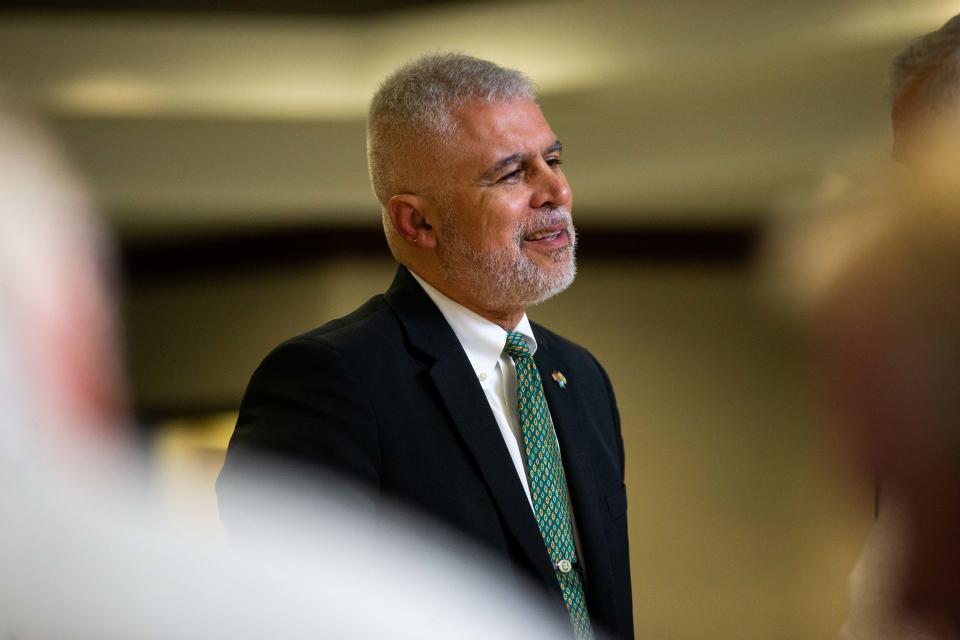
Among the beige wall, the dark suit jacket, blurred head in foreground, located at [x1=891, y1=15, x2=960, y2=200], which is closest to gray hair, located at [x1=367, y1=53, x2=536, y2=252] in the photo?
the dark suit jacket

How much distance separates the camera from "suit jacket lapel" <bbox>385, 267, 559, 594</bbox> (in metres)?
1.56

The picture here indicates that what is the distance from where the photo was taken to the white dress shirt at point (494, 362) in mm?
1674

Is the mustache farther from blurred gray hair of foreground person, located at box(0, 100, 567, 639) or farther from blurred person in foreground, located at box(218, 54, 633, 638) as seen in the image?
blurred gray hair of foreground person, located at box(0, 100, 567, 639)

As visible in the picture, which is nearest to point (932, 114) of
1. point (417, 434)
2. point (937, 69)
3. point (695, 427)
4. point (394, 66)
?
point (937, 69)

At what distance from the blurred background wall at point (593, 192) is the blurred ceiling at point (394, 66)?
0.01 m

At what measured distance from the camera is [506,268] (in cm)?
172

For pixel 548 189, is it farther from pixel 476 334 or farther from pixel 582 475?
pixel 582 475

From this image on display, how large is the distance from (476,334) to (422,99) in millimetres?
376

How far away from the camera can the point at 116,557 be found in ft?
1.82

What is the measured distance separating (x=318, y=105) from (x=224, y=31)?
0.58m

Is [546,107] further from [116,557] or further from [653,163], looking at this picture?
[116,557]

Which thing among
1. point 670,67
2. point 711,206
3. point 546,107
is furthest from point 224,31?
point 711,206

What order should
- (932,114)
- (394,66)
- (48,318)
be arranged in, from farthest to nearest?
(394,66) < (932,114) < (48,318)

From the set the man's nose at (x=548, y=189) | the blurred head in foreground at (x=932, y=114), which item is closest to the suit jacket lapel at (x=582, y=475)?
the man's nose at (x=548, y=189)
